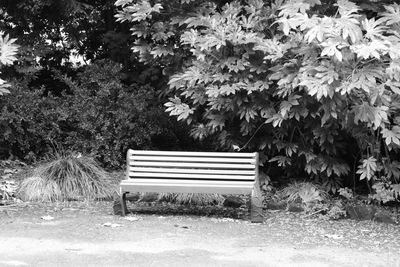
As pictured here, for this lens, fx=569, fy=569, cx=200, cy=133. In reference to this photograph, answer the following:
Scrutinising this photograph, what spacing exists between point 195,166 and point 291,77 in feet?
5.28

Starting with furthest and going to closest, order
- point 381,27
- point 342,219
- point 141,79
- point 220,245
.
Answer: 1. point 141,79
2. point 342,219
3. point 381,27
4. point 220,245

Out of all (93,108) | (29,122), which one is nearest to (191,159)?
(93,108)

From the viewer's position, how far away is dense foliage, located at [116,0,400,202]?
6.13m

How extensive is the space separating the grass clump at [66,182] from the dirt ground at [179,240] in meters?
0.25

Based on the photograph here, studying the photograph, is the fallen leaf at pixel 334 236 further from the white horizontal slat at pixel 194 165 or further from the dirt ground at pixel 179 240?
the white horizontal slat at pixel 194 165

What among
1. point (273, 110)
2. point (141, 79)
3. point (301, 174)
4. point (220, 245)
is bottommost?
point (220, 245)

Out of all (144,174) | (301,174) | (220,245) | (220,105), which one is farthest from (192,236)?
(301,174)

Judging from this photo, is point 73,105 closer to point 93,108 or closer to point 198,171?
point 93,108

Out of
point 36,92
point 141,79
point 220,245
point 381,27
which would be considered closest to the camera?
point 220,245

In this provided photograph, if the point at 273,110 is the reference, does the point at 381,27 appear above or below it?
above

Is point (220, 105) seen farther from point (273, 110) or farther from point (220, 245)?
point (220, 245)

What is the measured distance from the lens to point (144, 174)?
7.10m

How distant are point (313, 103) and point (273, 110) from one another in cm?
52

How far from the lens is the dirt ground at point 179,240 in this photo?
5.29m
